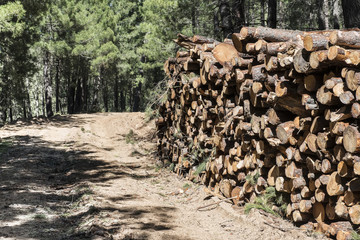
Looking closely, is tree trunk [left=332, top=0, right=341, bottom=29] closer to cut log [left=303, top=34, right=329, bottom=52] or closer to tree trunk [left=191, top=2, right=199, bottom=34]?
tree trunk [left=191, top=2, right=199, bottom=34]

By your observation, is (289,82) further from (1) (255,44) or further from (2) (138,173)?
(2) (138,173)

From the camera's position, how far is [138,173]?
9.30 meters

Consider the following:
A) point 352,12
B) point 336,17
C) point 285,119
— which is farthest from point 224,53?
point 336,17

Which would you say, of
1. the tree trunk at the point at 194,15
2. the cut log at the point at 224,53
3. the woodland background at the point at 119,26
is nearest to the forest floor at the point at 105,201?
the woodland background at the point at 119,26

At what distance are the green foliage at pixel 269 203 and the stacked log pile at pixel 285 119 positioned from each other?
0.43 ft

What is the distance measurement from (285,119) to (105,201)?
11.7 feet

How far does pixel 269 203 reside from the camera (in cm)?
512

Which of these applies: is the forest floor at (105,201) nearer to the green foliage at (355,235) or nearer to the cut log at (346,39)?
the green foliage at (355,235)

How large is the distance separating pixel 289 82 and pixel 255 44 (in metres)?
1.01

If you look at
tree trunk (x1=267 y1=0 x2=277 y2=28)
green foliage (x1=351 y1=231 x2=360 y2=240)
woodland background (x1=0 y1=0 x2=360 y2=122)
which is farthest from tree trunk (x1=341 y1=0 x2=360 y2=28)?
green foliage (x1=351 y1=231 x2=360 y2=240)

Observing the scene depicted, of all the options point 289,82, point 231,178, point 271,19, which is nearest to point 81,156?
point 231,178

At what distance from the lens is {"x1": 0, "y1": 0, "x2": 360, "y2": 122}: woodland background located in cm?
1216

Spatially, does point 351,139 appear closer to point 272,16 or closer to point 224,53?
point 224,53

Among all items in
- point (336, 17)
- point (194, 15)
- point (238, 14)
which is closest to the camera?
point (238, 14)
